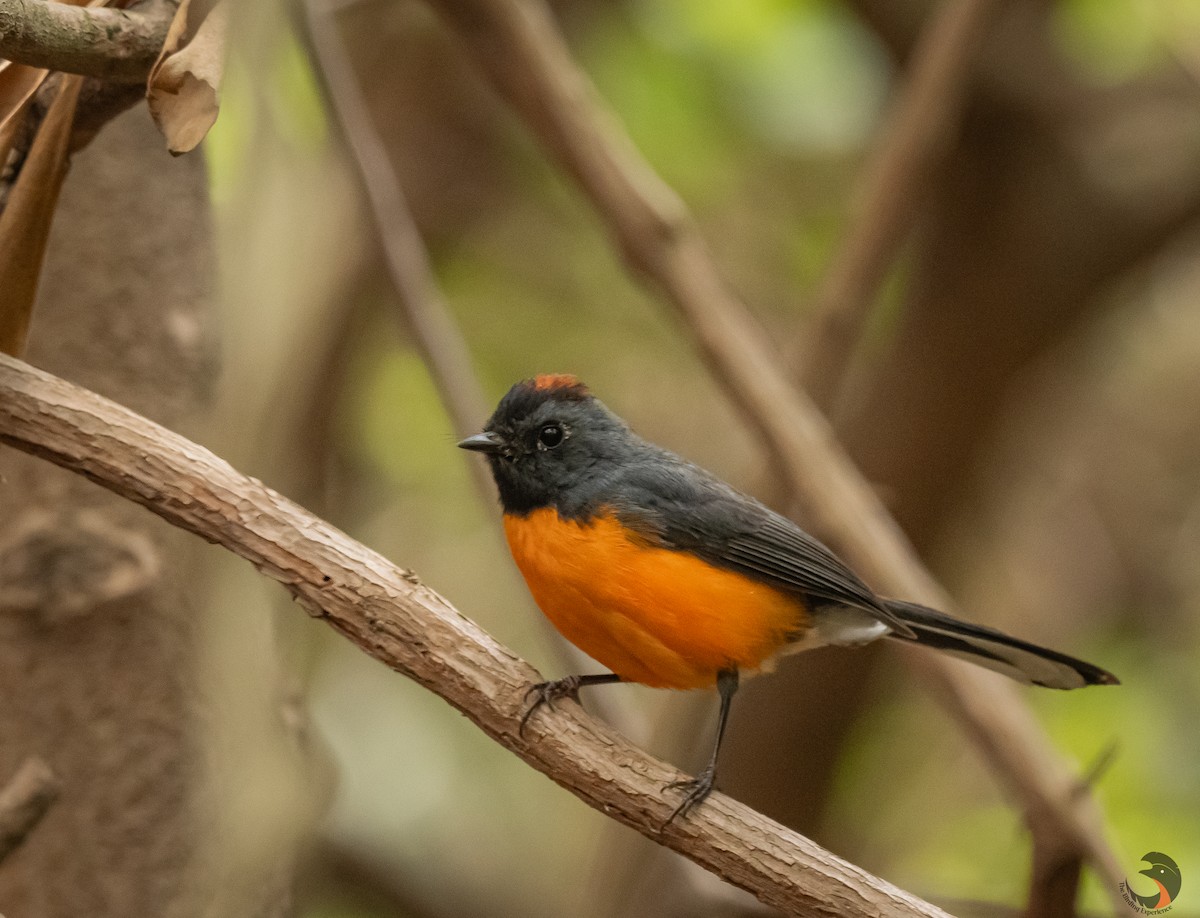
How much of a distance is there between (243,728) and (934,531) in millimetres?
2894

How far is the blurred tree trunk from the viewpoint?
3.23 metres

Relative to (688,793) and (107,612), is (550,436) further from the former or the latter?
(107,612)

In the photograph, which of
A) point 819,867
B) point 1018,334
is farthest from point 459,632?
point 1018,334

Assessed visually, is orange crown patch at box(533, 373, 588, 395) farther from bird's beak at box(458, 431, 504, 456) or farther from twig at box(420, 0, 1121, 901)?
twig at box(420, 0, 1121, 901)

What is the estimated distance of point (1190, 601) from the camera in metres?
6.40

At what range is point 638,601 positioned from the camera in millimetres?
2928

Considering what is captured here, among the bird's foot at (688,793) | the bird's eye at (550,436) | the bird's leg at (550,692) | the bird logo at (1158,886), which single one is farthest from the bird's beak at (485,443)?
the bird logo at (1158,886)

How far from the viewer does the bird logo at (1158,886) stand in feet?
10.8

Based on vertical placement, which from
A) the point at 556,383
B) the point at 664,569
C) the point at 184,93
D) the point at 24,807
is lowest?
the point at 24,807

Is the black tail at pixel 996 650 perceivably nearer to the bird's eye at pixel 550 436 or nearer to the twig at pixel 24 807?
the bird's eye at pixel 550 436

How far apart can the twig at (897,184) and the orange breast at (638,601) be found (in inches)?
56.4

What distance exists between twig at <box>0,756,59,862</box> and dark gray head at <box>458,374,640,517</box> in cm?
121

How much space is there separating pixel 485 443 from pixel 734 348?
96cm

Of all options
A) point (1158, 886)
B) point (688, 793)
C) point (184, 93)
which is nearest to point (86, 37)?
point (184, 93)
